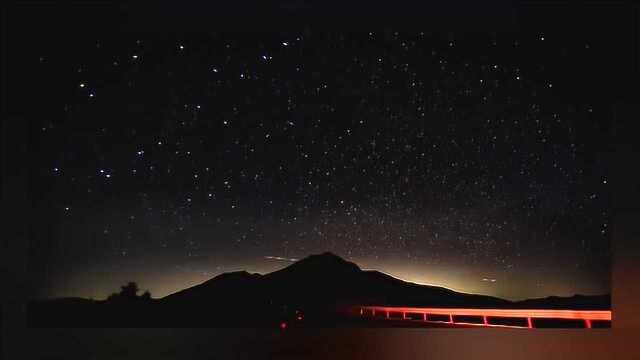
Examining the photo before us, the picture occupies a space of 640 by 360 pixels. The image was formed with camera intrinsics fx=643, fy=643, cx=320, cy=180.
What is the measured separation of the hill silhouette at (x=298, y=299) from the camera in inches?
153

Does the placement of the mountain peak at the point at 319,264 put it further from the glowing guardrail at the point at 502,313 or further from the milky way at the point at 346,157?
the glowing guardrail at the point at 502,313

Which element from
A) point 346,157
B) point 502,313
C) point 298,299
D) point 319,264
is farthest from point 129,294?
point 502,313

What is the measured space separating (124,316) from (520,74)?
114 inches

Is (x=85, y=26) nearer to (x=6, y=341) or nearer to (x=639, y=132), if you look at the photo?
(x=6, y=341)

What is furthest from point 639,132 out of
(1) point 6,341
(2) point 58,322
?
(1) point 6,341

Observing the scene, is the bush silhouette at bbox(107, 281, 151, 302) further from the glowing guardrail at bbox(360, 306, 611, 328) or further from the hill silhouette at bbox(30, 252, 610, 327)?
the glowing guardrail at bbox(360, 306, 611, 328)

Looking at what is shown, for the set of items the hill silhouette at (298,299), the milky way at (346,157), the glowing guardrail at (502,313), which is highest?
the milky way at (346,157)

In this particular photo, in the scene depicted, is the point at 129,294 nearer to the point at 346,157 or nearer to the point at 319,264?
the point at 319,264

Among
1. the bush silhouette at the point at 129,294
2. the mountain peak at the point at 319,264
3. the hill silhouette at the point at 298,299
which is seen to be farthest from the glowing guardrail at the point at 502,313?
the bush silhouette at the point at 129,294

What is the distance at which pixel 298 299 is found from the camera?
411 cm

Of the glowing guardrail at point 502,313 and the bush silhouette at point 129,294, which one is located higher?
the bush silhouette at point 129,294

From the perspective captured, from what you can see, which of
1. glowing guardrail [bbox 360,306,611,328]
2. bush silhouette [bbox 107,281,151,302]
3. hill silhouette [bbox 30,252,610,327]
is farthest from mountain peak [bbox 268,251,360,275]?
bush silhouette [bbox 107,281,151,302]

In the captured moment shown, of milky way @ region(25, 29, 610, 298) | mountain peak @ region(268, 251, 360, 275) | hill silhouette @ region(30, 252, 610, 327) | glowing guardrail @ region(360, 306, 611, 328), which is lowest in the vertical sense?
glowing guardrail @ region(360, 306, 611, 328)

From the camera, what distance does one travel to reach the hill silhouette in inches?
153
